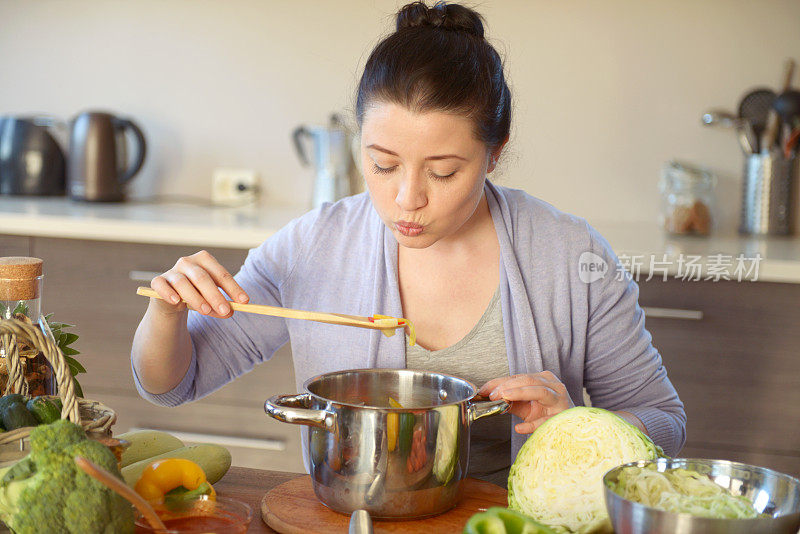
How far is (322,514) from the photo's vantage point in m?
0.86

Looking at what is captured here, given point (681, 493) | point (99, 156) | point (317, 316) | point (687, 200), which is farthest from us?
point (99, 156)

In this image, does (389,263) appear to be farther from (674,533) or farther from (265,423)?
(265,423)

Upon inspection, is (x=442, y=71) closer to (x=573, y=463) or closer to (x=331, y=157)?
(x=573, y=463)

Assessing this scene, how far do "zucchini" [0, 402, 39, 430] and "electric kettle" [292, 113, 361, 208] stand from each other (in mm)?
1659

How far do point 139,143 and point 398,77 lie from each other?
58.3 inches

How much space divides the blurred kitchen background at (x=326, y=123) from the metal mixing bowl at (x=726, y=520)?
1236 mm

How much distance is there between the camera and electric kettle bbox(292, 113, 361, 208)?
2.42 meters

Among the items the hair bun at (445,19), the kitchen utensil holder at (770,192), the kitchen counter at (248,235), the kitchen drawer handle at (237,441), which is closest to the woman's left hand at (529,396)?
the hair bun at (445,19)

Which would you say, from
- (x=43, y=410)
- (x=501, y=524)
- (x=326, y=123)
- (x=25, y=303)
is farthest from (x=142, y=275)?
(x=501, y=524)

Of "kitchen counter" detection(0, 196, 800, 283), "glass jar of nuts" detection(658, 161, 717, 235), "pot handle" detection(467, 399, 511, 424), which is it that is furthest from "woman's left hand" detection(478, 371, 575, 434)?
"glass jar of nuts" detection(658, 161, 717, 235)

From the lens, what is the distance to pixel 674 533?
0.63 m

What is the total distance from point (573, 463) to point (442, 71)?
60cm

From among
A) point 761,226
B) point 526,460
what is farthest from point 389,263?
point 761,226

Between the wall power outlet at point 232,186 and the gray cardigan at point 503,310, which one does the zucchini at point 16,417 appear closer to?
the gray cardigan at point 503,310
